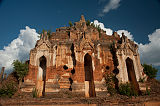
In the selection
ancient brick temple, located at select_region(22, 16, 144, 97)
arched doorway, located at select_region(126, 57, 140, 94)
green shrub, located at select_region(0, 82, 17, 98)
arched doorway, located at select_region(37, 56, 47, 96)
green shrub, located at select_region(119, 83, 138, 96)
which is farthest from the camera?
arched doorway, located at select_region(126, 57, 140, 94)

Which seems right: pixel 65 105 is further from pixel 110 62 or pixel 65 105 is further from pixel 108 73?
pixel 110 62

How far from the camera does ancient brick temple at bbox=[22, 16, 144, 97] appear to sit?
15670 millimetres

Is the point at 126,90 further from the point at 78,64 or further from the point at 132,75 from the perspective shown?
the point at 78,64

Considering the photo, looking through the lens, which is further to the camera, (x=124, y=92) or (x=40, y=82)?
(x=40, y=82)

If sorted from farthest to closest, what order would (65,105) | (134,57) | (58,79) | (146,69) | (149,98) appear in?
(146,69) < (134,57) < (58,79) < (149,98) < (65,105)

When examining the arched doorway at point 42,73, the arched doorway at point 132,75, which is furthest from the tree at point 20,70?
the arched doorway at point 132,75

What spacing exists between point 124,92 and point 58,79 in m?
8.36

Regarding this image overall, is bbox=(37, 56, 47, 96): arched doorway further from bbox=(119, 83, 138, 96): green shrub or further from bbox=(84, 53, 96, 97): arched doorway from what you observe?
bbox=(119, 83, 138, 96): green shrub

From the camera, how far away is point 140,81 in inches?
667

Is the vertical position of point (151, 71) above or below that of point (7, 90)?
above

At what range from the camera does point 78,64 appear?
16.2 meters

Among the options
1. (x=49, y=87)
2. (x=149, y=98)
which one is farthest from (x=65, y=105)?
(x=149, y=98)

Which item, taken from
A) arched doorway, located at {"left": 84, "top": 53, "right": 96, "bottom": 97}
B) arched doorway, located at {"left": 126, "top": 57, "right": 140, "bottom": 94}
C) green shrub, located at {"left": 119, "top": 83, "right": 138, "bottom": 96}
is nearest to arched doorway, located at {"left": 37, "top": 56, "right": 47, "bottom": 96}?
arched doorway, located at {"left": 84, "top": 53, "right": 96, "bottom": 97}

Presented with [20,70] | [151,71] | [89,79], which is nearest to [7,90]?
[20,70]
